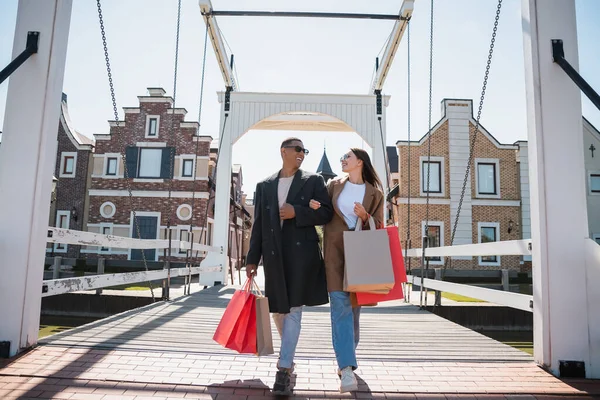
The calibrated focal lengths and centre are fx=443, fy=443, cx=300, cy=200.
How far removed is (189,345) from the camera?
381 centimetres

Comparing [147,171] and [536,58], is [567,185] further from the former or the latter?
[147,171]

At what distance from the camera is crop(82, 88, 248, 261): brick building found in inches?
777

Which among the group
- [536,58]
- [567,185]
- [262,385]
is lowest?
[262,385]

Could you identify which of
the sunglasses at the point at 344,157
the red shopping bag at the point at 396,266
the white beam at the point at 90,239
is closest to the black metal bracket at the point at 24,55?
the white beam at the point at 90,239

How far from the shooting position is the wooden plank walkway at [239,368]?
260 centimetres

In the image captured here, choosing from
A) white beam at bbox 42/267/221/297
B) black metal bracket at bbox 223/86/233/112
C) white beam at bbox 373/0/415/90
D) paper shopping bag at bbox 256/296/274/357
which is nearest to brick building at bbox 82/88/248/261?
black metal bracket at bbox 223/86/233/112

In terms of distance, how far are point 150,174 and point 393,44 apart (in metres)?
14.6

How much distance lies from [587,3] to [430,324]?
359 centimetres

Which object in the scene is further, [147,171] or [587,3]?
[147,171]

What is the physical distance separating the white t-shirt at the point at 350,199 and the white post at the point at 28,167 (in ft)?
7.52

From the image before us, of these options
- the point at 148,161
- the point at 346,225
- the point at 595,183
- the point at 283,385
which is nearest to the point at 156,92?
the point at 148,161

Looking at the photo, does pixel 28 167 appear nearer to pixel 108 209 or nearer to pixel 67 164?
pixel 108 209

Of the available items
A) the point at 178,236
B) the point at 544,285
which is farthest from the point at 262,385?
the point at 178,236

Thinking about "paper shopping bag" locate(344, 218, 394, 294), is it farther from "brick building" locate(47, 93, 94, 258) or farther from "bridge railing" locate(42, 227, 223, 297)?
"brick building" locate(47, 93, 94, 258)
